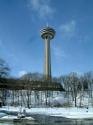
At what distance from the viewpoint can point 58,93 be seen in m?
114

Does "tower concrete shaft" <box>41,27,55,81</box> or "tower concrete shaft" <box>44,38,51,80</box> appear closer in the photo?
"tower concrete shaft" <box>44,38,51,80</box>

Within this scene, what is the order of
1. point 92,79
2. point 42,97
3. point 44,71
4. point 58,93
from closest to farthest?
A: point 42,97 < point 58,93 < point 92,79 < point 44,71

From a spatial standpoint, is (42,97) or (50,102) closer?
(50,102)

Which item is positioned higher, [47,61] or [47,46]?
[47,46]

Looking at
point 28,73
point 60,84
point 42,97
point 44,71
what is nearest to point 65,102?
point 42,97

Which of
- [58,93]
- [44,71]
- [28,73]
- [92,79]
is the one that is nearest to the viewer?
[58,93]

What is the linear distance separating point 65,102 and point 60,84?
121 feet

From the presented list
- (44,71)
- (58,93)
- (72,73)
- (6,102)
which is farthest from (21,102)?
(44,71)

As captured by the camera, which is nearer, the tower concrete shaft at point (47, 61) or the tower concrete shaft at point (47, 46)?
the tower concrete shaft at point (47, 61)

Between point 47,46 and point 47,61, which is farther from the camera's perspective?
point 47,46

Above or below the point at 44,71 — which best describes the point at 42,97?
below

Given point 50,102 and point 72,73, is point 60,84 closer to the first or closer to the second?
point 72,73

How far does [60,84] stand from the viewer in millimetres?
130375

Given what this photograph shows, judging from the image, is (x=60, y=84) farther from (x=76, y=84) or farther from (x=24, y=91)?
(x=24, y=91)
